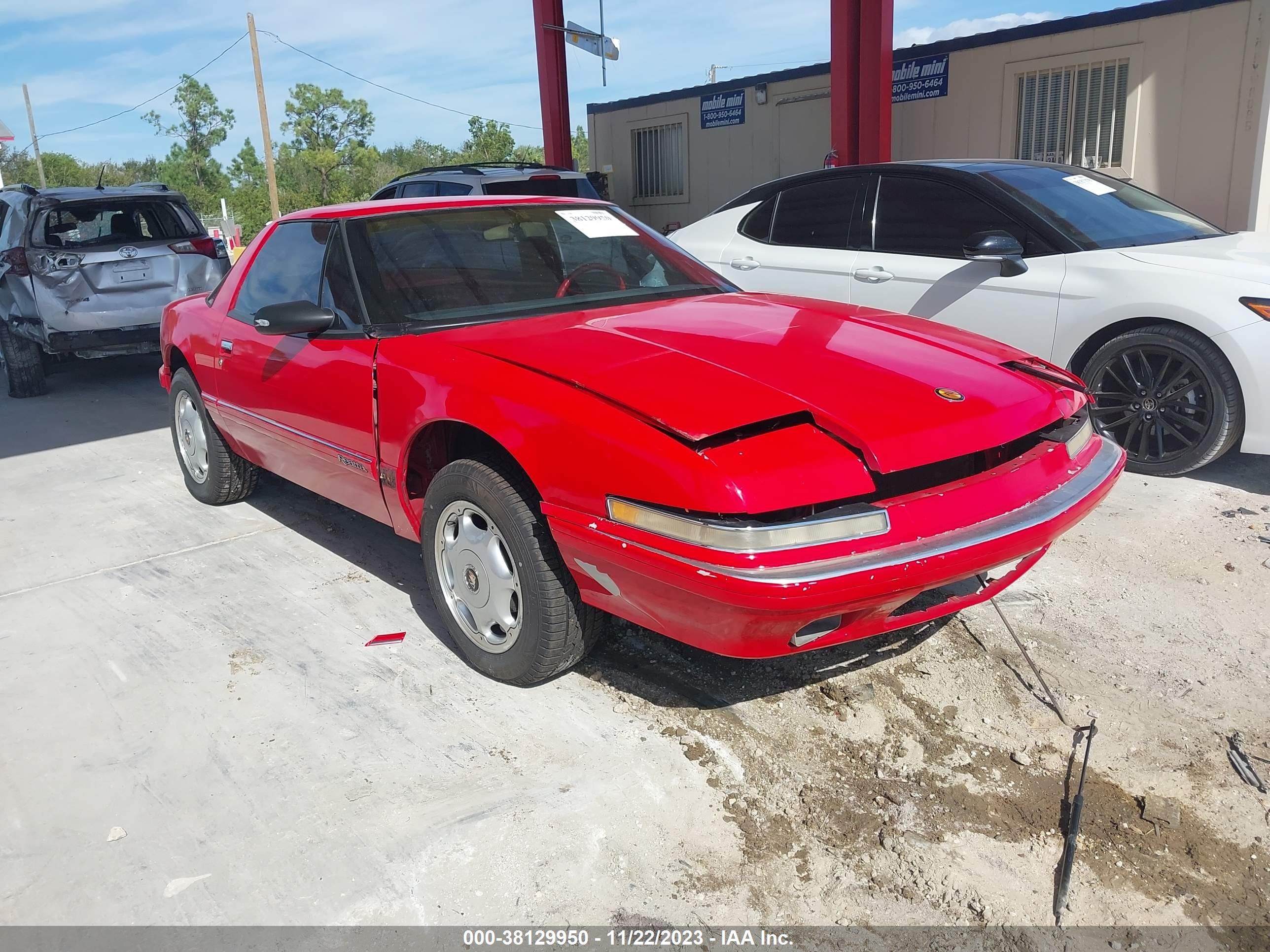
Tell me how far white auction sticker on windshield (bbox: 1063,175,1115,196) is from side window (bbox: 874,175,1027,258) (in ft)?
2.17

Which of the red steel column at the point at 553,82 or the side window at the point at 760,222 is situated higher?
the red steel column at the point at 553,82

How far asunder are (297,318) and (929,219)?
3616 mm

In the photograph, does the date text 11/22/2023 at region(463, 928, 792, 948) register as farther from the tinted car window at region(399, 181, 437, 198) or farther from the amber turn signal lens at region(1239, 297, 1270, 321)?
the tinted car window at region(399, 181, 437, 198)

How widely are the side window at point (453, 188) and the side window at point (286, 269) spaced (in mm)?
4985

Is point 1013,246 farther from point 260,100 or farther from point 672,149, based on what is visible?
point 260,100

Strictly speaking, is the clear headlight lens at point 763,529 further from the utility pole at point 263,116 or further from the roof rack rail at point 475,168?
the utility pole at point 263,116

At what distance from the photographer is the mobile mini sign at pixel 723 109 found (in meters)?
13.3

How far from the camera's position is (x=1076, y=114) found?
10.2m

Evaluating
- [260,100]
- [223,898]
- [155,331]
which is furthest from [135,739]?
[260,100]

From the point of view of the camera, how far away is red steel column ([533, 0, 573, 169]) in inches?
548

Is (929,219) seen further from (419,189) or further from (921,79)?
(921,79)

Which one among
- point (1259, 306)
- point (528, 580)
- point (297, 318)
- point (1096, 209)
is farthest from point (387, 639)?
point (1096, 209)

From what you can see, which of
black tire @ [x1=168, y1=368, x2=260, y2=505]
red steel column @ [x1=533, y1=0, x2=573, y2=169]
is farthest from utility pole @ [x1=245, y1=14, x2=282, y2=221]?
black tire @ [x1=168, y1=368, x2=260, y2=505]

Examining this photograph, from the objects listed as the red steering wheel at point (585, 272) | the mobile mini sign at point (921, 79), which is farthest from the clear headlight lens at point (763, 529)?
the mobile mini sign at point (921, 79)
